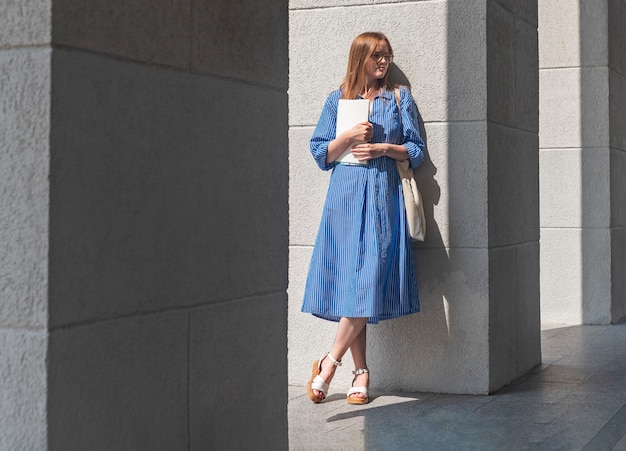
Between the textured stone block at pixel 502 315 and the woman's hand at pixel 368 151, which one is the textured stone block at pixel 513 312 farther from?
the woman's hand at pixel 368 151

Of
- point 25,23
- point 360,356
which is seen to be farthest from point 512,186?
point 25,23

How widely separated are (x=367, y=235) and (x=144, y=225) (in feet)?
10.5

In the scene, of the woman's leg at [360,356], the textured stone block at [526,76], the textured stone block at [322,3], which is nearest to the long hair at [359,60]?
the textured stone block at [322,3]

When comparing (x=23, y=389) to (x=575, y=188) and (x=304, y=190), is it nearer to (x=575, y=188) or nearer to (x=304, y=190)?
(x=304, y=190)

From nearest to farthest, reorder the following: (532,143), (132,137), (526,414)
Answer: (132,137) < (526,414) < (532,143)

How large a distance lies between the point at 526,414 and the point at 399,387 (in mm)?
1006

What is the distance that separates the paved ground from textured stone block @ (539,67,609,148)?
3.73 m

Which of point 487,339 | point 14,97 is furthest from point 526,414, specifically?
point 14,97

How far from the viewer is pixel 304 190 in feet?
23.3

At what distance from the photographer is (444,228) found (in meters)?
6.82

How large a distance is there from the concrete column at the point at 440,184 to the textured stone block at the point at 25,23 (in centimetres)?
421

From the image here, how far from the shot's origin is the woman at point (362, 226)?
6.35 metres

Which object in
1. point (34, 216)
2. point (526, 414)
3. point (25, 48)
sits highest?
point (25, 48)

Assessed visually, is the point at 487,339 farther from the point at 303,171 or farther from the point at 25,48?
the point at 25,48
